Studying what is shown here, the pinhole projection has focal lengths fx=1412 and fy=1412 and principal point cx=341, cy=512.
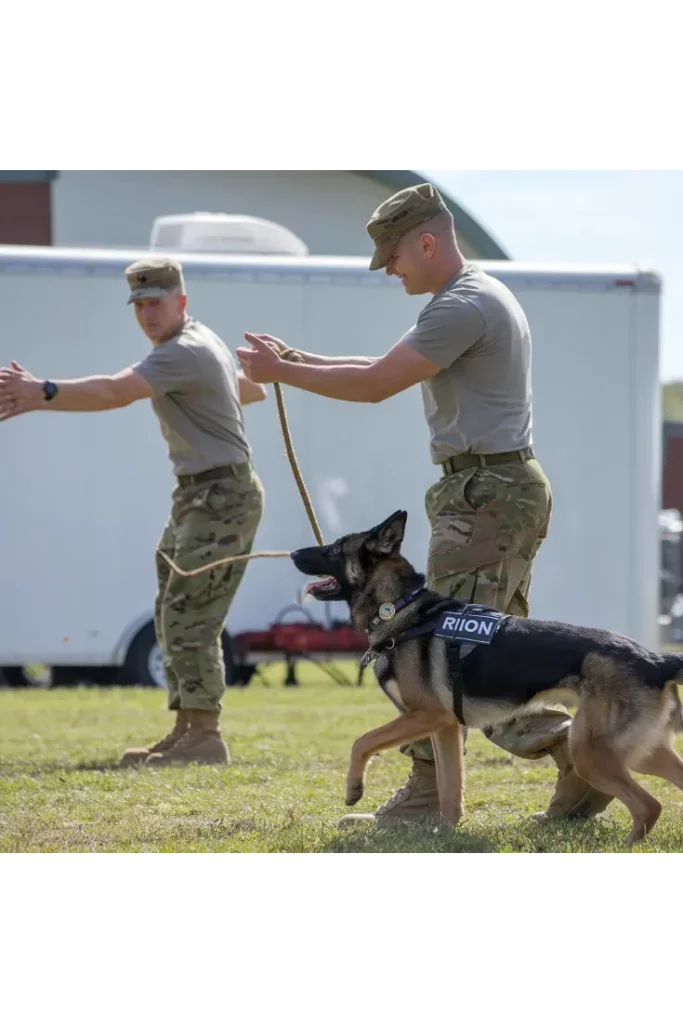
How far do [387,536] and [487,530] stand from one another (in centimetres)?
36

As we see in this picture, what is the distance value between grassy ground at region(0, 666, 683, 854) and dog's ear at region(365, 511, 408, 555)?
977 mm

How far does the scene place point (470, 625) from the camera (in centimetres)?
463

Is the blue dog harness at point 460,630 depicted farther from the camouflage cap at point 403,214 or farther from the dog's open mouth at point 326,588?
the camouflage cap at point 403,214

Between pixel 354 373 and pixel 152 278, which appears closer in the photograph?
pixel 354 373

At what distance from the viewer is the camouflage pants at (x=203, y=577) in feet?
22.0

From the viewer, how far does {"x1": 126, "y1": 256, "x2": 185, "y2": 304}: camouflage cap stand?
656cm

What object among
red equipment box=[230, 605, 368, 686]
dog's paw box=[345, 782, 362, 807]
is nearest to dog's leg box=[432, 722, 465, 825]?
dog's paw box=[345, 782, 362, 807]

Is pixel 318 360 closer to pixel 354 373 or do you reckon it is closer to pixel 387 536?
pixel 354 373

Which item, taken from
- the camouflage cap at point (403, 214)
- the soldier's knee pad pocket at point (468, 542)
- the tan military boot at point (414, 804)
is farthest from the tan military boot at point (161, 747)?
the camouflage cap at point (403, 214)

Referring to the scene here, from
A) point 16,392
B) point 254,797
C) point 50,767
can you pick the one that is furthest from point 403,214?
point 50,767
